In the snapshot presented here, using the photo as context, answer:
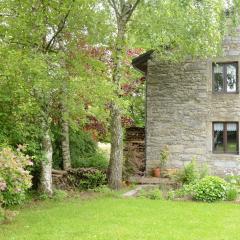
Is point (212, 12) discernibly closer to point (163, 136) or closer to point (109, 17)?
point (109, 17)

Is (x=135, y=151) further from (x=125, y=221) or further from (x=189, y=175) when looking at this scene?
(x=125, y=221)

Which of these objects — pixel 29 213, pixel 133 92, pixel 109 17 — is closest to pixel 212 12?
pixel 109 17

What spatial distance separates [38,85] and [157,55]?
7151mm

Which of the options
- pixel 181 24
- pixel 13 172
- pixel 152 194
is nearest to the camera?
pixel 13 172

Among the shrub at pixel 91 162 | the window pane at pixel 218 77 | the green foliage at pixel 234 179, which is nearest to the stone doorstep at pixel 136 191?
the shrub at pixel 91 162

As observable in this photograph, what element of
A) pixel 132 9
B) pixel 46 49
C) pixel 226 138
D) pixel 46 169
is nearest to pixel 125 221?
pixel 46 169

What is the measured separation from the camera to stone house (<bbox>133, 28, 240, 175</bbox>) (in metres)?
17.0

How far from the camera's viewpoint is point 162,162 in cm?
1759

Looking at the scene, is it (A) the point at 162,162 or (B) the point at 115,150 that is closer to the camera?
(B) the point at 115,150

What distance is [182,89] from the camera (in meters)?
17.4

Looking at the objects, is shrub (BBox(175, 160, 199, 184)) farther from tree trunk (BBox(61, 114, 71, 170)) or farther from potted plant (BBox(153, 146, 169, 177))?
tree trunk (BBox(61, 114, 71, 170))

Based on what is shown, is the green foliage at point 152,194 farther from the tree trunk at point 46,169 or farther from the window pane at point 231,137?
the window pane at point 231,137

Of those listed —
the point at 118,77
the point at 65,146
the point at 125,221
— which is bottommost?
the point at 125,221

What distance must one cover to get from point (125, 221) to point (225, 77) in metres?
→ 9.34
